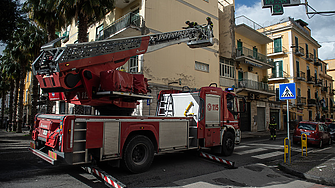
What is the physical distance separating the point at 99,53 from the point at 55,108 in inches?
908

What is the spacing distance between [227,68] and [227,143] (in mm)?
16615

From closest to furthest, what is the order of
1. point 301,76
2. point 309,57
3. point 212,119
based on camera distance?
point 212,119 < point 301,76 < point 309,57

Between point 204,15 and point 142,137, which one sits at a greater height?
point 204,15

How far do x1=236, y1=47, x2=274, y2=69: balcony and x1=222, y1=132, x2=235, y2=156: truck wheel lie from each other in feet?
56.2

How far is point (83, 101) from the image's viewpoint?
6320 millimetres

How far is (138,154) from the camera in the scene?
243 inches

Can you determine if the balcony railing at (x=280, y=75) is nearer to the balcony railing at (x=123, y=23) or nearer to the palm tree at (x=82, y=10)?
the balcony railing at (x=123, y=23)

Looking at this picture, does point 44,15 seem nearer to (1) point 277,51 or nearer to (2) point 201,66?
(2) point 201,66

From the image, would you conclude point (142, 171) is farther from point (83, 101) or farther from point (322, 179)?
point (322, 179)

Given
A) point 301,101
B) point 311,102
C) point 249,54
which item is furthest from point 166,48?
point 311,102

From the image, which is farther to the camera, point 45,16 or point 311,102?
point 311,102

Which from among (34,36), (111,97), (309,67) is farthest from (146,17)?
(309,67)

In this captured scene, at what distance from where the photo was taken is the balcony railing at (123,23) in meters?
16.5

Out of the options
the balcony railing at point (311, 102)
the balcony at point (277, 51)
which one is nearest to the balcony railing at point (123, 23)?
the balcony at point (277, 51)
